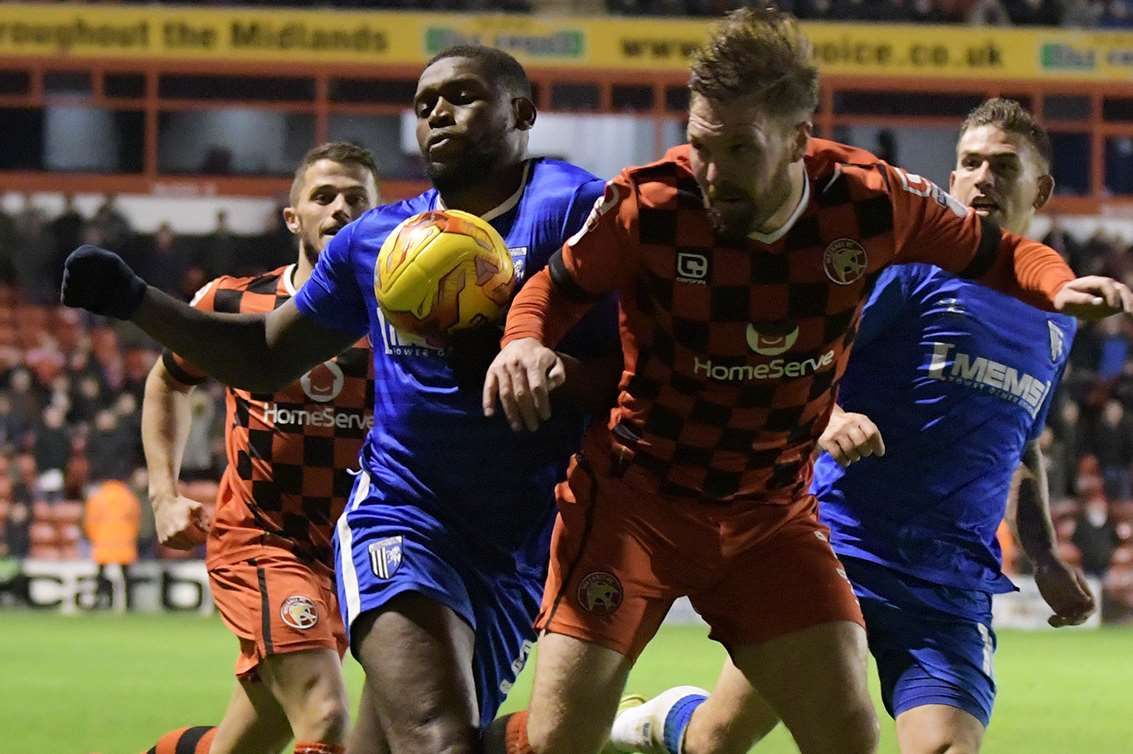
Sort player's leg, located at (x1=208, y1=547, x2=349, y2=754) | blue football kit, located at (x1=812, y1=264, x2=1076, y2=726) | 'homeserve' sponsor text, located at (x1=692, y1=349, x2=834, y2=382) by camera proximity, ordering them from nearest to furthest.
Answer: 1. 'homeserve' sponsor text, located at (x1=692, y1=349, x2=834, y2=382)
2. blue football kit, located at (x1=812, y1=264, x2=1076, y2=726)
3. player's leg, located at (x1=208, y1=547, x2=349, y2=754)

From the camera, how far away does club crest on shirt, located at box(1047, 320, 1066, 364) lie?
524 centimetres

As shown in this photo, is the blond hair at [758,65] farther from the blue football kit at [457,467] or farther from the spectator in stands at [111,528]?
the spectator in stands at [111,528]

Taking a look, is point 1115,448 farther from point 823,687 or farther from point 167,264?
point 823,687

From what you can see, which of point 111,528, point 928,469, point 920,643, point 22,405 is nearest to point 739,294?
→ point 928,469

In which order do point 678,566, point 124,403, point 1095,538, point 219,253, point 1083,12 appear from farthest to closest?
1. point 1083,12
2. point 219,253
3. point 124,403
4. point 1095,538
5. point 678,566

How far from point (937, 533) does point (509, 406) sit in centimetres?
189

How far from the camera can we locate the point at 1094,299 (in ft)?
12.2

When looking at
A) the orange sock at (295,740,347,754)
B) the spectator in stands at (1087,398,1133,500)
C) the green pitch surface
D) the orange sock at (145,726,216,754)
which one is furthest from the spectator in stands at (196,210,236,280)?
the orange sock at (295,740,347,754)

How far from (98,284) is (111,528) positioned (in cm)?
1478

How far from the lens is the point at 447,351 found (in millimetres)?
4254

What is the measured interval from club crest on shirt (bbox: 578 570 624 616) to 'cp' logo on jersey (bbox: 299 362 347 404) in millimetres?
1774

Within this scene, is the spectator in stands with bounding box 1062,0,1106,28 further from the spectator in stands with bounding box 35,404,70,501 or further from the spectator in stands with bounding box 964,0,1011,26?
Result: the spectator in stands with bounding box 35,404,70,501

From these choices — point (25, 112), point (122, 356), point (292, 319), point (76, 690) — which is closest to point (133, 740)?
point (76, 690)

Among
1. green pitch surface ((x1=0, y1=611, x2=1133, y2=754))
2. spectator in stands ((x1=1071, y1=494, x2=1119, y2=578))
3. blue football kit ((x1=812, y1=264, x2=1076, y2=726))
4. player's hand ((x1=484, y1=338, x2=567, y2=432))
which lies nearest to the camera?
player's hand ((x1=484, y1=338, x2=567, y2=432))
